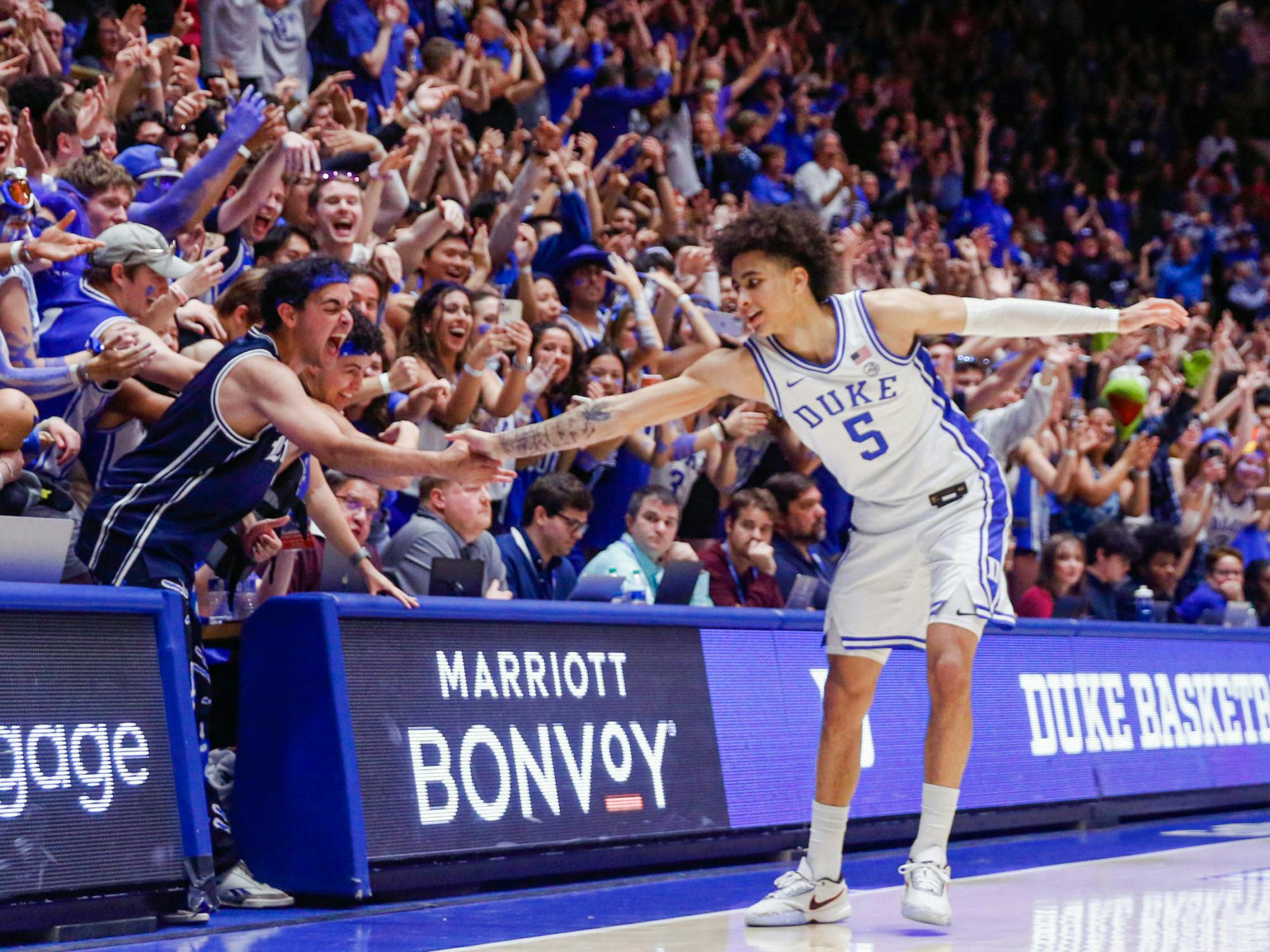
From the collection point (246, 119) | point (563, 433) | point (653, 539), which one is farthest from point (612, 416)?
point (246, 119)

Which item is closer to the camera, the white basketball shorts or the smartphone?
the white basketball shorts

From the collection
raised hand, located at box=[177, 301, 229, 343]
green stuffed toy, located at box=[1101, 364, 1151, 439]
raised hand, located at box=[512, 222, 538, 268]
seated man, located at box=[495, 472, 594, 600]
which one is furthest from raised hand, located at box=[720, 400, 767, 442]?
green stuffed toy, located at box=[1101, 364, 1151, 439]

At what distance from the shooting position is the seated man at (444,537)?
6.93 metres

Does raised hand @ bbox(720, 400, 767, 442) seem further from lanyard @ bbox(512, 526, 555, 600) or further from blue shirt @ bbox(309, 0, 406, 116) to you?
blue shirt @ bbox(309, 0, 406, 116)

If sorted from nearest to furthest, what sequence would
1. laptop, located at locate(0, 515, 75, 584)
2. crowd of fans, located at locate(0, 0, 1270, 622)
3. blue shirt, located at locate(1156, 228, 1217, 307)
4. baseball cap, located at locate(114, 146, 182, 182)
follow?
laptop, located at locate(0, 515, 75, 584) → crowd of fans, located at locate(0, 0, 1270, 622) → baseball cap, located at locate(114, 146, 182, 182) → blue shirt, located at locate(1156, 228, 1217, 307)

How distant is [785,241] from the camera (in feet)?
17.6

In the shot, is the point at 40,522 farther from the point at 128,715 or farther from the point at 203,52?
the point at 203,52

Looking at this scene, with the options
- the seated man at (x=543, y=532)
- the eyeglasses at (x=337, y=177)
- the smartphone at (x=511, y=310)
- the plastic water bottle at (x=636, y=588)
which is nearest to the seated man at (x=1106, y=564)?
the plastic water bottle at (x=636, y=588)

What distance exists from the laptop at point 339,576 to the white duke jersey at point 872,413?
1.47 meters

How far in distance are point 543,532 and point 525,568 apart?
0.20 m

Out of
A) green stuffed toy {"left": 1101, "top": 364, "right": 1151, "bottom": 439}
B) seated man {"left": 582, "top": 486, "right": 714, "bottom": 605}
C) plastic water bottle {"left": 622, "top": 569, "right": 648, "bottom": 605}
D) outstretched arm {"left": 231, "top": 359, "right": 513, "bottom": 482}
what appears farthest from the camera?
green stuffed toy {"left": 1101, "top": 364, "right": 1151, "bottom": 439}

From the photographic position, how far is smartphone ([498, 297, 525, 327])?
8.95 metres

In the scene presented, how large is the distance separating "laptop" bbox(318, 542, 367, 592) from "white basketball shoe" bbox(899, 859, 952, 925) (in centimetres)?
197

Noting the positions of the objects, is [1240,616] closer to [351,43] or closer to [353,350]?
[353,350]
